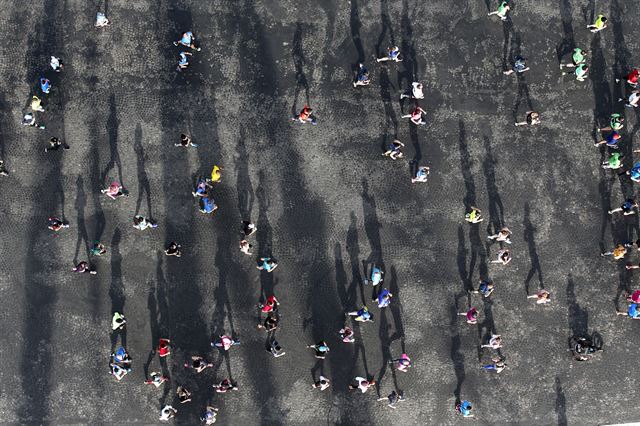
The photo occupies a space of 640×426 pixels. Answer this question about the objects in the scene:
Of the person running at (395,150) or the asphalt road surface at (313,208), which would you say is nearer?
the asphalt road surface at (313,208)

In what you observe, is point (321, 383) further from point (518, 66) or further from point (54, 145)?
point (518, 66)

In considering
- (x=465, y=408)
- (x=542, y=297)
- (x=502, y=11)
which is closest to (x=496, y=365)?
(x=465, y=408)

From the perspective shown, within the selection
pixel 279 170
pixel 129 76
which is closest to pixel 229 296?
pixel 279 170

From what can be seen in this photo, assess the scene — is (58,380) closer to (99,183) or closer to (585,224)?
(99,183)

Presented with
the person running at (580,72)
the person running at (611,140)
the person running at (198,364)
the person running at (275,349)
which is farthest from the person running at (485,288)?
the person running at (198,364)

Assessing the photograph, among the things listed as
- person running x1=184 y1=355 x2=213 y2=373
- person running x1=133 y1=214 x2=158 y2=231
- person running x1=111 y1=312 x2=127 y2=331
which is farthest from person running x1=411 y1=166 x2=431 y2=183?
person running x1=111 y1=312 x2=127 y2=331

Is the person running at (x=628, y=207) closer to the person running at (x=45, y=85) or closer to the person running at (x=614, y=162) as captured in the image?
the person running at (x=614, y=162)

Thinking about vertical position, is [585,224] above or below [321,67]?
below
